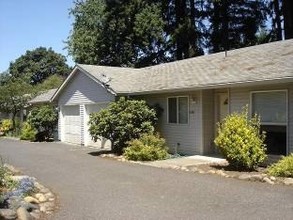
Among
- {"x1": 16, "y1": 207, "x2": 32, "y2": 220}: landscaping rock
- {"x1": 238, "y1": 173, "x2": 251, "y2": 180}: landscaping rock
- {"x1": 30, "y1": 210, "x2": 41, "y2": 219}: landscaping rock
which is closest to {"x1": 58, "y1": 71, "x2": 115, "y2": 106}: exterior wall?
{"x1": 238, "y1": 173, "x2": 251, "y2": 180}: landscaping rock

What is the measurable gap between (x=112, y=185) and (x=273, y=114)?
6.00 meters

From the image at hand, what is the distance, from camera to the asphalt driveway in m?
8.35

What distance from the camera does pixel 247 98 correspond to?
609 inches

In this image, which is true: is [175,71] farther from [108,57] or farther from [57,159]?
[108,57]

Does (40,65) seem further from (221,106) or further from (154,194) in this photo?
(154,194)

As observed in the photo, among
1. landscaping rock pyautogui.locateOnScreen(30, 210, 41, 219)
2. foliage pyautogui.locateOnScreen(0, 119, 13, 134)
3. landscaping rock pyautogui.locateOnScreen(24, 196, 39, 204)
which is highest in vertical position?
foliage pyautogui.locateOnScreen(0, 119, 13, 134)

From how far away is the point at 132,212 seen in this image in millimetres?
8477

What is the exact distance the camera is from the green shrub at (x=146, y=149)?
16.7 metres

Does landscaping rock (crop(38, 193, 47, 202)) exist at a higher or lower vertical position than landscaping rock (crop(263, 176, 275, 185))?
lower

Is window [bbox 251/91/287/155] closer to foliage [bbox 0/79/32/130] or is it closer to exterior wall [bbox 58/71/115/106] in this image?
exterior wall [bbox 58/71/115/106]

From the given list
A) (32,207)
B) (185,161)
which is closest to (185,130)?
(185,161)

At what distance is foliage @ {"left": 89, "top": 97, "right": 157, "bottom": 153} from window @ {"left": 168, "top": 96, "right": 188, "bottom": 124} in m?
0.74

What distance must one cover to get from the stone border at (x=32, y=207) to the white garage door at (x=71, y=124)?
1512 cm

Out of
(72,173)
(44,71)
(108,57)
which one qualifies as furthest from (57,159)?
(44,71)
